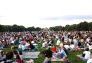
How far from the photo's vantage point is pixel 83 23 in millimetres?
167750

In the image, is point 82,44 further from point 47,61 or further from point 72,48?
point 47,61

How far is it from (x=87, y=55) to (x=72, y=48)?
7333 mm

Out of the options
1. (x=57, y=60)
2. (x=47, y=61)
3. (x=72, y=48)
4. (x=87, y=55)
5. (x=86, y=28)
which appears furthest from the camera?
(x=86, y=28)

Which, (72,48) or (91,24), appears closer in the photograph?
(72,48)

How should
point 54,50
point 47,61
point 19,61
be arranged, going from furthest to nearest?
point 54,50, point 19,61, point 47,61

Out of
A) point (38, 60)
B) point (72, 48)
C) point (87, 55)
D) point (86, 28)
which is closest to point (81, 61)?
point (87, 55)

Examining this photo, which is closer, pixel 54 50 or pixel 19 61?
pixel 19 61

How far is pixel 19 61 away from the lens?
→ 1747 centimetres

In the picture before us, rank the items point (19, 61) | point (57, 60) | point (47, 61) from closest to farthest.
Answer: point (47, 61)
point (19, 61)
point (57, 60)

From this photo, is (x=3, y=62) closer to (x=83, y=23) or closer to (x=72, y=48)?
(x=72, y=48)

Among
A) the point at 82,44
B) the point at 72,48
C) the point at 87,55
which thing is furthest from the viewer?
the point at 82,44

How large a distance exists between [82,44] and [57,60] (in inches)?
374

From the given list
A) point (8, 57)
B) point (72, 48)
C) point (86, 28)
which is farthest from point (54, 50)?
point (86, 28)

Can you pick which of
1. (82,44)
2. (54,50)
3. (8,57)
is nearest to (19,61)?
(8,57)
